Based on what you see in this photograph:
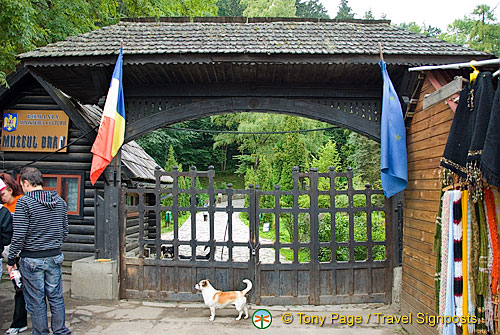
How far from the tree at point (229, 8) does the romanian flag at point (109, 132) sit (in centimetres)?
4325

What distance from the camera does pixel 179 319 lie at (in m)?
5.72

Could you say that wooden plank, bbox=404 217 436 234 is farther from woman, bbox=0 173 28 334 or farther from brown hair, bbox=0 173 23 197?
brown hair, bbox=0 173 23 197

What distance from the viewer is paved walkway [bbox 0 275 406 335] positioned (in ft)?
17.3

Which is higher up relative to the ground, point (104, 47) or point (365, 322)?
point (104, 47)

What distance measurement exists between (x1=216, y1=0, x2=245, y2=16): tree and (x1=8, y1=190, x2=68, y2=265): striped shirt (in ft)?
149

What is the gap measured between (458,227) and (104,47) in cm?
595

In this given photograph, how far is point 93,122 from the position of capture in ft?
25.1

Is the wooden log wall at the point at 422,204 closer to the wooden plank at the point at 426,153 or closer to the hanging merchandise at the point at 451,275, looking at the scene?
the wooden plank at the point at 426,153

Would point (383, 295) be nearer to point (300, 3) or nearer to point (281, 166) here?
point (281, 166)

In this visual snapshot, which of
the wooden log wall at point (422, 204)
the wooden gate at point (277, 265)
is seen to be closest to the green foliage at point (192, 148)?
the wooden gate at point (277, 265)

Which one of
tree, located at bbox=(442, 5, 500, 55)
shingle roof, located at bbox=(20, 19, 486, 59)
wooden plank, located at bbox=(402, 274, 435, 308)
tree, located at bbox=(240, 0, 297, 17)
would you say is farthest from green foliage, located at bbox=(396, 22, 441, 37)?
wooden plank, located at bbox=(402, 274, 435, 308)

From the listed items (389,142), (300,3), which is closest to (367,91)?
(389,142)

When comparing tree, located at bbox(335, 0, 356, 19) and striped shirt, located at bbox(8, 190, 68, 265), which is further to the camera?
tree, located at bbox(335, 0, 356, 19)

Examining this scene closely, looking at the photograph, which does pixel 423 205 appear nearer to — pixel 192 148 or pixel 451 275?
pixel 451 275
